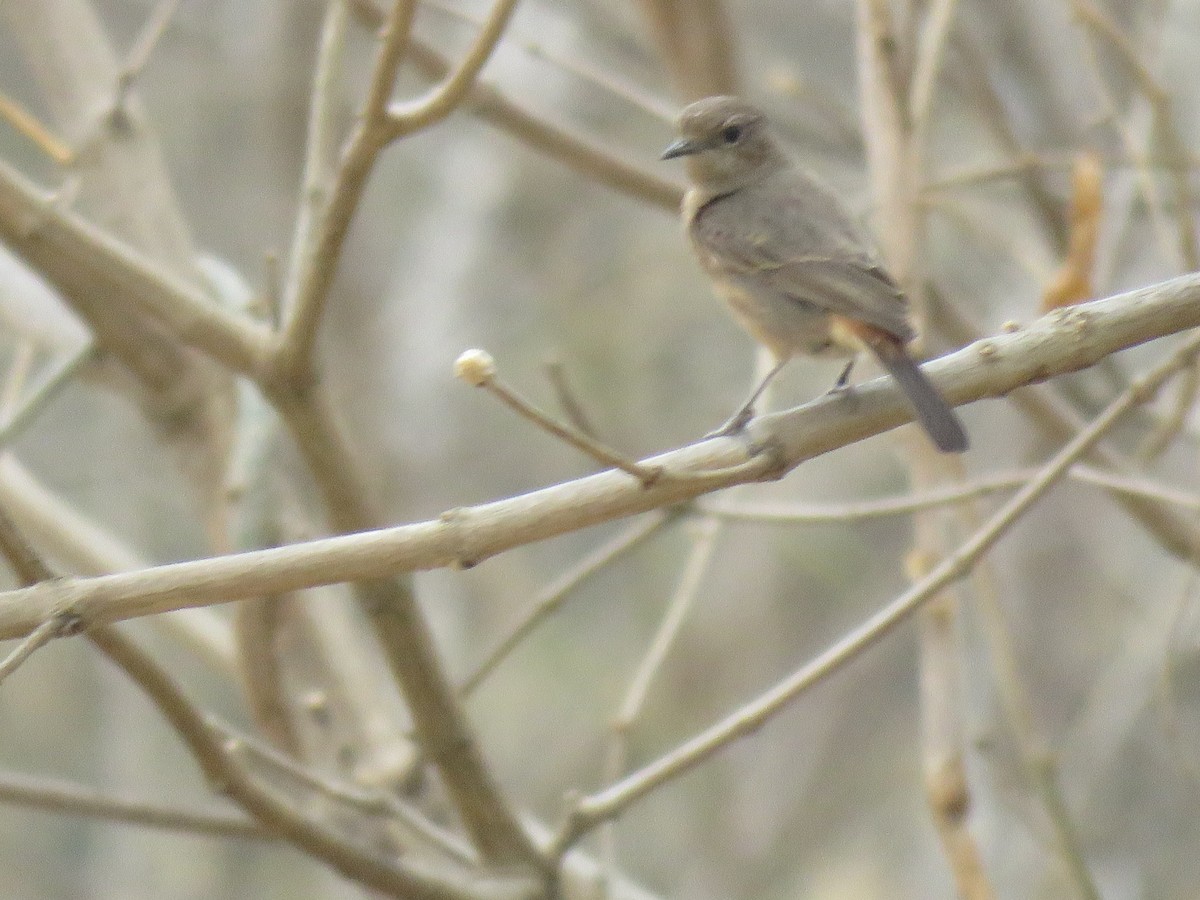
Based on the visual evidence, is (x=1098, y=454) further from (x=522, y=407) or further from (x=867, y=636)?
(x=522, y=407)

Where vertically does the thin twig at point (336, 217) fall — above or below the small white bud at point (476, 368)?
above

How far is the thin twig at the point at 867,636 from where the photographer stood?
2.72 metres

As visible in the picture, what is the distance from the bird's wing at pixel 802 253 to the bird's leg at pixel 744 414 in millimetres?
203

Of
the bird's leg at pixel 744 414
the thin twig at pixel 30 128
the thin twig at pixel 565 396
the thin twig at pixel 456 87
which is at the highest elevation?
the thin twig at pixel 30 128

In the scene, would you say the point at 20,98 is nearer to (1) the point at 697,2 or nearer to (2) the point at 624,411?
(2) the point at 624,411

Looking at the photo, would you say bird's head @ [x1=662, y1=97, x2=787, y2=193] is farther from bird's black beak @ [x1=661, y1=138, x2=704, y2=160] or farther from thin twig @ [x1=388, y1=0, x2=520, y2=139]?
thin twig @ [x1=388, y1=0, x2=520, y2=139]

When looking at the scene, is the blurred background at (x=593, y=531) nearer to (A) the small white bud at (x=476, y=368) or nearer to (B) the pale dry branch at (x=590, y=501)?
(B) the pale dry branch at (x=590, y=501)

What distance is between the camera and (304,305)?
2580mm

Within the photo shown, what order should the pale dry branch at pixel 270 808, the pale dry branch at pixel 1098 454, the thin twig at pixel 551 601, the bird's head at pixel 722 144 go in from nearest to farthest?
the pale dry branch at pixel 270 808 < the thin twig at pixel 551 601 < the pale dry branch at pixel 1098 454 < the bird's head at pixel 722 144

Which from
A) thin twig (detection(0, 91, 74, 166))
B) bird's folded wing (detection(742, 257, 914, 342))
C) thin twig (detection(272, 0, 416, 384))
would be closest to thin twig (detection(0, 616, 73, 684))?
thin twig (detection(272, 0, 416, 384))

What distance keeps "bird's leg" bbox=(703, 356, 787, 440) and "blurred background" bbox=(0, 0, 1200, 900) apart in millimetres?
3159

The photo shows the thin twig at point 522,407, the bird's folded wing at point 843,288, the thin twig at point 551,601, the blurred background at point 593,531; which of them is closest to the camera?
the thin twig at point 522,407

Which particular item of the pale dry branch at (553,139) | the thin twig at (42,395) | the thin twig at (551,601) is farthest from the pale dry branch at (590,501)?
the pale dry branch at (553,139)

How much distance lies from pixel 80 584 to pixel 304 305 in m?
0.74
